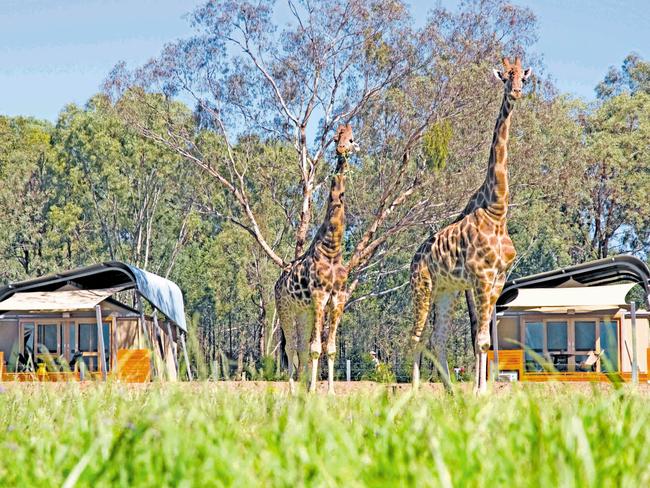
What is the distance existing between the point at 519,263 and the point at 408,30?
14879 millimetres

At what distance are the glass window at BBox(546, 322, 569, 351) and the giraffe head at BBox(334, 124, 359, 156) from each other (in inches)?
497

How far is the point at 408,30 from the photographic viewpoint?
91.2 feet

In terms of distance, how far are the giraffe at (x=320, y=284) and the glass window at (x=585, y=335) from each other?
40.5 ft

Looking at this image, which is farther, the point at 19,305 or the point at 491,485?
the point at 19,305

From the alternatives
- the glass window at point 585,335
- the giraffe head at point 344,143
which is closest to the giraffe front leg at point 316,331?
the giraffe head at point 344,143

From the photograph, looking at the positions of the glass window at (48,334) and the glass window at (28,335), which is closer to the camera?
the glass window at (48,334)

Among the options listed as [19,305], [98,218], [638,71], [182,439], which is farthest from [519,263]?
[182,439]

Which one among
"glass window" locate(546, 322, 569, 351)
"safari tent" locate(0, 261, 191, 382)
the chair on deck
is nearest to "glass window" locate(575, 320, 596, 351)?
"glass window" locate(546, 322, 569, 351)

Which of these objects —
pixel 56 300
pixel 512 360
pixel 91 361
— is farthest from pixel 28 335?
pixel 512 360

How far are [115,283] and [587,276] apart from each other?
1031cm

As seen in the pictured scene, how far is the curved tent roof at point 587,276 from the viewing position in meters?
21.2

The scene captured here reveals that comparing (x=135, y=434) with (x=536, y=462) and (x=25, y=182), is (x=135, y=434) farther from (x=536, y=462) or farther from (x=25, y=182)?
(x=25, y=182)

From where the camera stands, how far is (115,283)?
2414cm

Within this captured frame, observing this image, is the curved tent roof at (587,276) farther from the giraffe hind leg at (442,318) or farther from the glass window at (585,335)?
the giraffe hind leg at (442,318)
